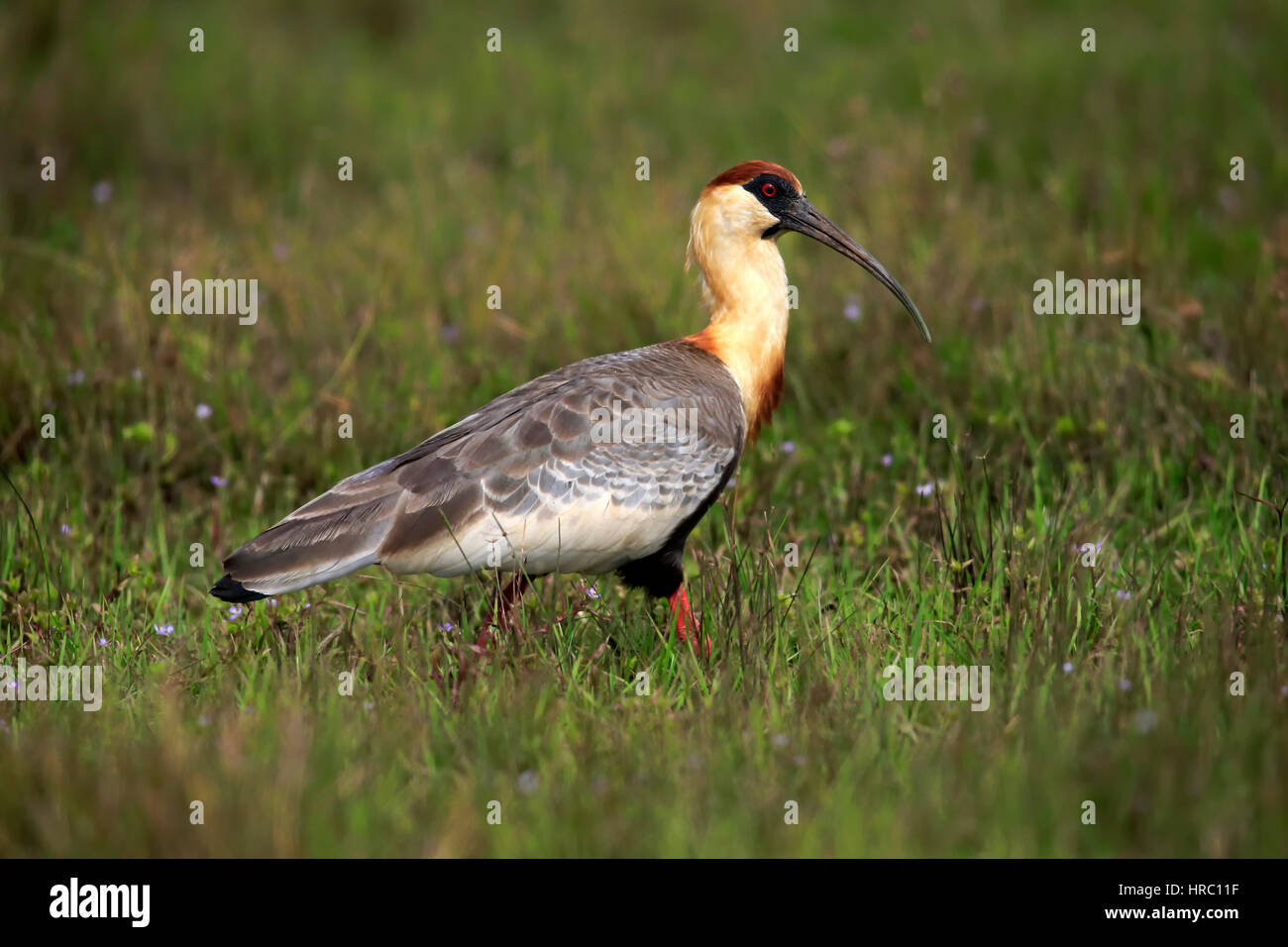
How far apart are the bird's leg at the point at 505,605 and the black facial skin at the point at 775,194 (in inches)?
66.0

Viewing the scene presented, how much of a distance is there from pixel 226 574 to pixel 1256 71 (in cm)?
857

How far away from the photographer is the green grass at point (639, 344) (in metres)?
3.48

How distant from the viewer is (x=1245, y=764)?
3.49 m

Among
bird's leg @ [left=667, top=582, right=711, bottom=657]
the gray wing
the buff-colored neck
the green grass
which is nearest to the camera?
the green grass

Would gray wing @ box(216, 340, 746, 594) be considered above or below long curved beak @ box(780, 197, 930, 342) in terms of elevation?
below

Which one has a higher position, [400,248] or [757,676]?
[400,248]

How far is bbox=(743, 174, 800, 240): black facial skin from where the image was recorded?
5297 mm

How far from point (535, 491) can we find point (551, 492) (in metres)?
0.05

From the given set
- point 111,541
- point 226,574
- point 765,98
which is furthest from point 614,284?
point 765,98

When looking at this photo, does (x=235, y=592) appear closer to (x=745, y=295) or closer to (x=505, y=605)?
(x=505, y=605)

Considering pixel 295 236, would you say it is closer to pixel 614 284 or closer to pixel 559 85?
pixel 614 284

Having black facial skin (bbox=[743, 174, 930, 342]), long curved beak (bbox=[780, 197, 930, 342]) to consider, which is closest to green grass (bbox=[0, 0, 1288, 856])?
long curved beak (bbox=[780, 197, 930, 342])

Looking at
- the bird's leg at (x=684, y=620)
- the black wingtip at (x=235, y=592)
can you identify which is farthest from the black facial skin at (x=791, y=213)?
the black wingtip at (x=235, y=592)

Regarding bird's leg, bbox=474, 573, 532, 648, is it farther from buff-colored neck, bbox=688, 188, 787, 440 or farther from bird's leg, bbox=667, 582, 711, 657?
buff-colored neck, bbox=688, 188, 787, 440
